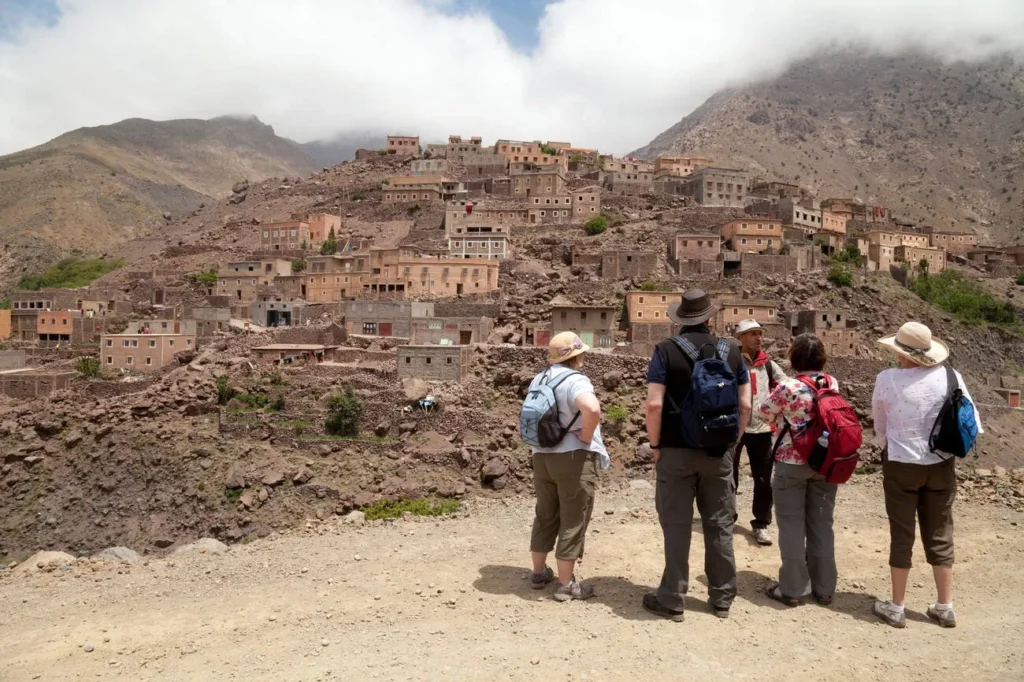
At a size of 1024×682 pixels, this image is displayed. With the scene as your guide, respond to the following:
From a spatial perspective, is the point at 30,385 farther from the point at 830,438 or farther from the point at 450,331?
the point at 830,438

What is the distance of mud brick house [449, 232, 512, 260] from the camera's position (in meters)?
42.2

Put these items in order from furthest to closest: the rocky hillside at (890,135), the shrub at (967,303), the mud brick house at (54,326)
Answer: the rocky hillside at (890,135) → the shrub at (967,303) → the mud brick house at (54,326)

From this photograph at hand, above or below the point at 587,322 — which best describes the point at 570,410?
below

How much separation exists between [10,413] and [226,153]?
15097 cm

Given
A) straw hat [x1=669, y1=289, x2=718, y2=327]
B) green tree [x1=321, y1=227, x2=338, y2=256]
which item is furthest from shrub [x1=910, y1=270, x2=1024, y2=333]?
straw hat [x1=669, y1=289, x2=718, y2=327]

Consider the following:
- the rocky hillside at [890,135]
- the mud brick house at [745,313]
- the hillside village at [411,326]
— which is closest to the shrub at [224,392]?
the hillside village at [411,326]

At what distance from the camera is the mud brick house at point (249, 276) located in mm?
39906

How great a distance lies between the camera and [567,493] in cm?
607

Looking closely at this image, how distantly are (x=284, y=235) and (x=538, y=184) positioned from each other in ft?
65.9

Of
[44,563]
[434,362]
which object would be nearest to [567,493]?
[44,563]

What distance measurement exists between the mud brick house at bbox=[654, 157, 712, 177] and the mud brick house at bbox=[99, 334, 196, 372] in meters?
48.5

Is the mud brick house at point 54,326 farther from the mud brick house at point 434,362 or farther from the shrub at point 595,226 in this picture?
the shrub at point 595,226

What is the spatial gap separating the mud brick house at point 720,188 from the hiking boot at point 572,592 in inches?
2057

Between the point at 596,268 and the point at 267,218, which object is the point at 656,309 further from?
the point at 267,218
